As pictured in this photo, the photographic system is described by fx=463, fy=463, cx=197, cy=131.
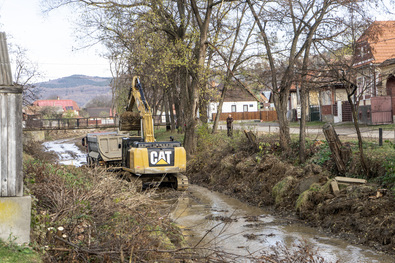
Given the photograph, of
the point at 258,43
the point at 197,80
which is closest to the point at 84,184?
the point at 197,80

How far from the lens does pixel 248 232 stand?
11.9 m

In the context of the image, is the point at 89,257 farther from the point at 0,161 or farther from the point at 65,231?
the point at 0,161

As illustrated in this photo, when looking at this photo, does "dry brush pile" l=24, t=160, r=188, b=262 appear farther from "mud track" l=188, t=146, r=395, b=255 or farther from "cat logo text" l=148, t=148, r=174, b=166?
"cat logo text" l=148, t=148, r=174, b=166

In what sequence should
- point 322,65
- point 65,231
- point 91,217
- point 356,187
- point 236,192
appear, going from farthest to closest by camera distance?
point 236,192 → point 322,65 → point 356,187 → point 91,217 → point 65,231

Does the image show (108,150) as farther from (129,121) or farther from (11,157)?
(11,157)

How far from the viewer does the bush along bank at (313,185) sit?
10906 mm

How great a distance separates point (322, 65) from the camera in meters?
13.9

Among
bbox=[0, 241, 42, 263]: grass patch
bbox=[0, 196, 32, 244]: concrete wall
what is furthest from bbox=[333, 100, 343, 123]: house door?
bbox=[0, 241, 42, 263]: grass patch

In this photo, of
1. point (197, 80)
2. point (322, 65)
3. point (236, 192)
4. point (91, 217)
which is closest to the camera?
point (91, 217)

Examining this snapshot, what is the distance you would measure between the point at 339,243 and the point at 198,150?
1521cm

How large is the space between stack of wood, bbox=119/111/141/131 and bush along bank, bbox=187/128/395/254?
423 cm

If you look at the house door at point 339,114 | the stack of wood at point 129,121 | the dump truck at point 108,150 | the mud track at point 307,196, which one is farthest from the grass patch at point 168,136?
the house door at point 339,114

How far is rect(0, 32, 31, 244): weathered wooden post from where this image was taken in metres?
7.07

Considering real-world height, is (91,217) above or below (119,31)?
below
